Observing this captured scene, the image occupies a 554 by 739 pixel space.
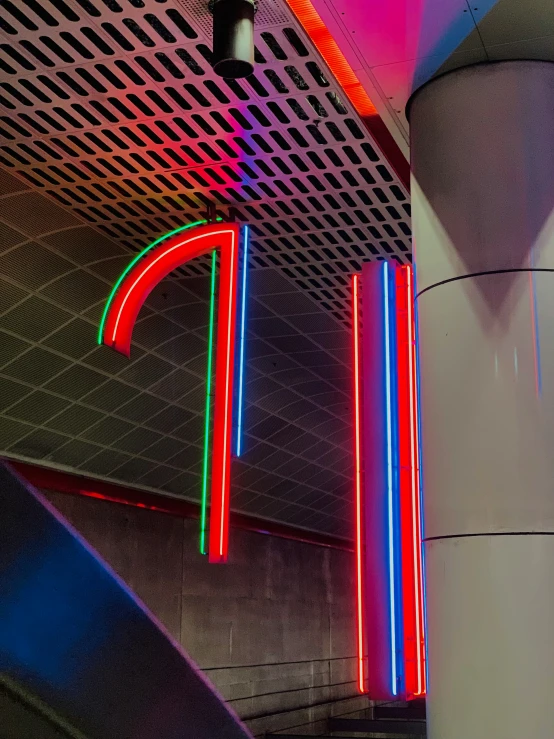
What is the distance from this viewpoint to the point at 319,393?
10.4 metres

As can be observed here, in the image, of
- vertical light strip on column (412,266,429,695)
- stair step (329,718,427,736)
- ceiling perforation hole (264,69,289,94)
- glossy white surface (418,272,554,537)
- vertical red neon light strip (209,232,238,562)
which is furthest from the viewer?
stair step (329,718,427,736)

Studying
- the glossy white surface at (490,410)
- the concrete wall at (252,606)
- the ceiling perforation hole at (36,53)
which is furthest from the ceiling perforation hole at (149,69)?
the concrete wall at (252,606)

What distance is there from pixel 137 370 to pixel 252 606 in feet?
18.2

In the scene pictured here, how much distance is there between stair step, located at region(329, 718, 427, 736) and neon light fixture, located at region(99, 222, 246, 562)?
34.2ft

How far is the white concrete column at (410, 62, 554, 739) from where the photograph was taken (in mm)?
3143

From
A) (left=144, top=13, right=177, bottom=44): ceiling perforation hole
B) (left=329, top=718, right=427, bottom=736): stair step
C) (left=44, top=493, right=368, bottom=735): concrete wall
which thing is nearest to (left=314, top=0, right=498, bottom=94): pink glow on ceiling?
(left=144, top=13, right=177, bottom=44): ceiling perforation hole

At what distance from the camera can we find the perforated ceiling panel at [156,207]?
13.1 ft

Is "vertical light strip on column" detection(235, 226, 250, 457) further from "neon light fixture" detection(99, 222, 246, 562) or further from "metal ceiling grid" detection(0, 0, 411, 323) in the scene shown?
"metal ceiling grid" detection(0, 0, 411, 323)

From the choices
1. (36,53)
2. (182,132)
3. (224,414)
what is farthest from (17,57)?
(224,414)

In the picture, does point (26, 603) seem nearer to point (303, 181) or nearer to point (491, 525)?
point (491, 525)

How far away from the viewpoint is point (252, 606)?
12531mm

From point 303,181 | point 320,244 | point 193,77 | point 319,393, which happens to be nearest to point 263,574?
point 319,393

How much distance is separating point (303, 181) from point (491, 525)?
264 centimetres

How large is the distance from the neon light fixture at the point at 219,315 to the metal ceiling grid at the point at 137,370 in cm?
111
